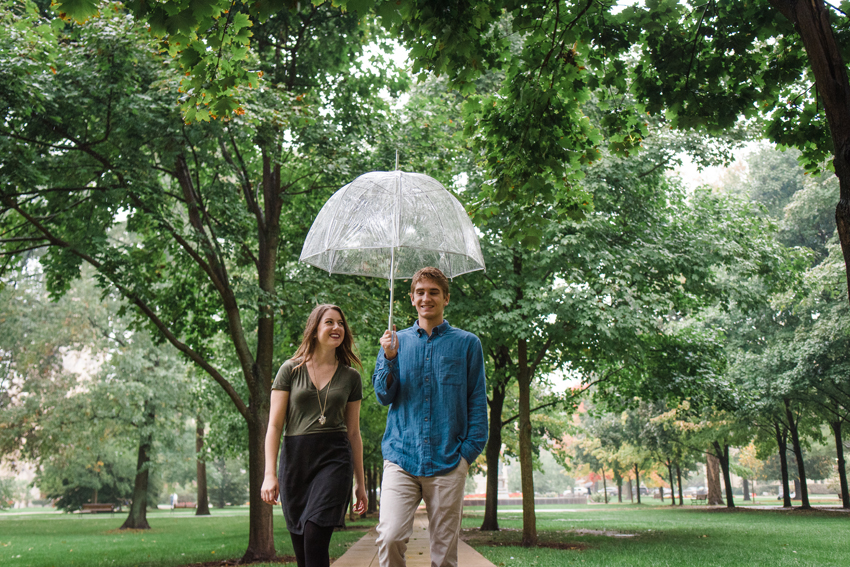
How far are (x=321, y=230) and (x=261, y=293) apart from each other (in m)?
6.36

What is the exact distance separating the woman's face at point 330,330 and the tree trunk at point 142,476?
21273 mm

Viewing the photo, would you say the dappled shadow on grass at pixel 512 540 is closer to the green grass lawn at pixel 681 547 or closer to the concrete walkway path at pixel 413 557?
Result: the green grass lawn at pixel 681 547

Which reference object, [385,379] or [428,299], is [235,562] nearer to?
[385,379]

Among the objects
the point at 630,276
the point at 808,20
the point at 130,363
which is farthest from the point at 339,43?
the point at 130,363

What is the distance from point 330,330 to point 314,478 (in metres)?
0.91

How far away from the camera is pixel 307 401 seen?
403 cm

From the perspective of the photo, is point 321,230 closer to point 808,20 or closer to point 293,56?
point 808,20

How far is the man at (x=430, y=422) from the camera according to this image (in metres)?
3.54

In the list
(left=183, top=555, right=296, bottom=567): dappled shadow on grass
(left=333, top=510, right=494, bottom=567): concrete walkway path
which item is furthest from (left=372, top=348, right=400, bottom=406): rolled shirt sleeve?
(left=183, top=555, right=296, bottom=567): dappled shadow on grass

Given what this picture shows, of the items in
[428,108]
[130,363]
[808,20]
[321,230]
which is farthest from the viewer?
[130,363]

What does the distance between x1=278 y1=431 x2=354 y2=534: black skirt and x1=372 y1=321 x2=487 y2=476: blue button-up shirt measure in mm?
363

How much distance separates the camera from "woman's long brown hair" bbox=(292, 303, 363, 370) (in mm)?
4141

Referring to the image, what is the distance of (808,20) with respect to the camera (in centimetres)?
405

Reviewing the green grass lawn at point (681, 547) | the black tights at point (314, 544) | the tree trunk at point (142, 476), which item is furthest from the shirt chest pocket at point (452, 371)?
the tree trunk at point (142, 476)
